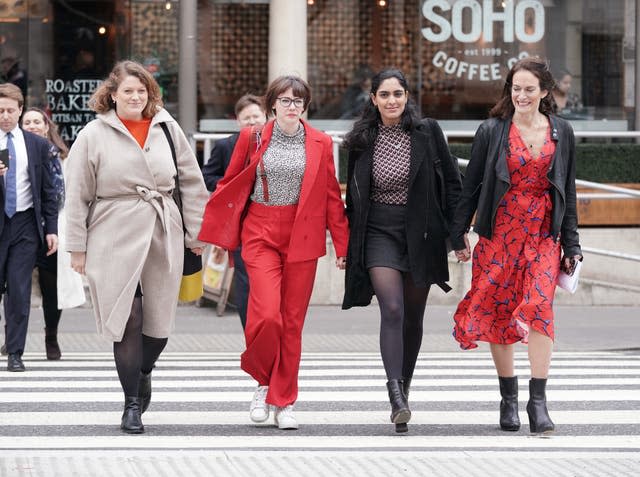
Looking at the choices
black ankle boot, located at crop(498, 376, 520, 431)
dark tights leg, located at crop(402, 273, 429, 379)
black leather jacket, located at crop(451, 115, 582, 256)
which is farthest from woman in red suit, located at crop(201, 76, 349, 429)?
black ankle boot, located at crop(498, 376, 520, 431)

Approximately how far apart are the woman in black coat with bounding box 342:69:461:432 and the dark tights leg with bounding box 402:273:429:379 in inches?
2.5

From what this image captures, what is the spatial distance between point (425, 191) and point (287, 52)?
9.39 m

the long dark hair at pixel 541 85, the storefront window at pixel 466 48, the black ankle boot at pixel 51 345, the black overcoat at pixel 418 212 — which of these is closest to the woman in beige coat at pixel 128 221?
the black overcoat at pixel 418 212

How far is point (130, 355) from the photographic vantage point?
7.52 metres

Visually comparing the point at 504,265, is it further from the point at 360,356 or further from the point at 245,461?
the point at 360,356

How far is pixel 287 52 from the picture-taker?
16.9m

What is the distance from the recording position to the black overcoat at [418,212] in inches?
302

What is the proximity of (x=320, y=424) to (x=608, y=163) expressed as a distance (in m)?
9.10

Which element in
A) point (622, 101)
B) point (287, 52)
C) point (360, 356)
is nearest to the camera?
point (360, 356)

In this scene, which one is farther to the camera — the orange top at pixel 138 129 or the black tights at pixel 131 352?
the orange top at pixel 138 129

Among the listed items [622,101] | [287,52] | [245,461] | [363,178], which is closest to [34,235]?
[363,178]

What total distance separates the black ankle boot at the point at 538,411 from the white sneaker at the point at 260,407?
134 centimetres

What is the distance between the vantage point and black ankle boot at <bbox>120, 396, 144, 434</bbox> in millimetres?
7387

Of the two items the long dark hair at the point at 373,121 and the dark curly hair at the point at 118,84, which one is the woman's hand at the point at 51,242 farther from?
the long dark hair at the point at 373,121
